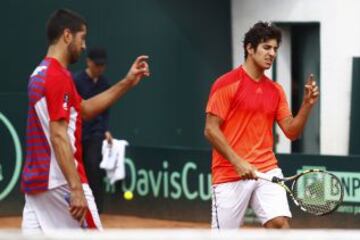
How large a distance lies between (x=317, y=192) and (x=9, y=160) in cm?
640

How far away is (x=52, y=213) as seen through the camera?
7.18 m

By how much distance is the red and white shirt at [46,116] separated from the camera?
23.1ft

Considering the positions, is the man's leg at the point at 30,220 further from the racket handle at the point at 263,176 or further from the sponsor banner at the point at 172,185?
the sponsor banner at the point at 172,185

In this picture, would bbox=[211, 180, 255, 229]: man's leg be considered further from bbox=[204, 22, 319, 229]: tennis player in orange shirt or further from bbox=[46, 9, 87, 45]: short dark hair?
bbox=[46, 9, 87, 45]: short dark hair

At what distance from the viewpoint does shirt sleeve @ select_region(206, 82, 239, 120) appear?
8.54 m

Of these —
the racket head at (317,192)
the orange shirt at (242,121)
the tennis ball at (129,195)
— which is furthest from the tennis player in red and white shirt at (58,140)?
the tennis ball at (129,195)

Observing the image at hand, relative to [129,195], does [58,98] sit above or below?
above

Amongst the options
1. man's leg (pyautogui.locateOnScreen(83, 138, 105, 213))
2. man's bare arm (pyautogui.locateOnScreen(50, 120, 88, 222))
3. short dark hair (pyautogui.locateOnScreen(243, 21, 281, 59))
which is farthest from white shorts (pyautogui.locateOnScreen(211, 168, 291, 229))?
man's leg (pyautogui.locateOnScreen(83, 138, 105, 213))

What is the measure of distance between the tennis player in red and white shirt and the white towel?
6.33 meters

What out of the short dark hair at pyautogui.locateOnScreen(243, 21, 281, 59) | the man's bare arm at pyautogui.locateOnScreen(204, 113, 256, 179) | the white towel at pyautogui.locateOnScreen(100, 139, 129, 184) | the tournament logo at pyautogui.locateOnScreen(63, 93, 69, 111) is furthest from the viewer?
the white towel at pyautogui.locateOnScreen(100, 139, 129, 184)

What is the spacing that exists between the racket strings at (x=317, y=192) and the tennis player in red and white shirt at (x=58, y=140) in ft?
5.77

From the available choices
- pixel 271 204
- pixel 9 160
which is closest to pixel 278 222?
pixel 271 204

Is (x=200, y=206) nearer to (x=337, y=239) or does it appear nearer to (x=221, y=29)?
(x=221, y=29)

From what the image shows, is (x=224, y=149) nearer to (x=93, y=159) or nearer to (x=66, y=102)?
(x=66, y=102)
